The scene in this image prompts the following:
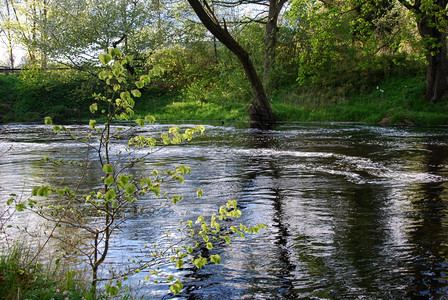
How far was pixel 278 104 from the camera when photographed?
2833 centimetres

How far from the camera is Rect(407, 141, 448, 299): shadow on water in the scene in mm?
4012

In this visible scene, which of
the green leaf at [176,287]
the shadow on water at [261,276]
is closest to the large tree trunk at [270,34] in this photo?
the shadow on water at [261,276]

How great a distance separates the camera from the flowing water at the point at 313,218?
417cm

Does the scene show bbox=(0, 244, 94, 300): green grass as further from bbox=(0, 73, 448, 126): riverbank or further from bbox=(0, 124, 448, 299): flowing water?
bbox=(0, 73, 448, 126): riverbank

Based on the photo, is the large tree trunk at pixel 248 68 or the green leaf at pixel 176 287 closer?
the green leaf at pixel 176 287

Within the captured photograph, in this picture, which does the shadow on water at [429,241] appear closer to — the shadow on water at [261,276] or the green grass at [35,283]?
the shadow on water at [261,276]

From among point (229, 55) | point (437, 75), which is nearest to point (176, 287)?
point (437, 75)

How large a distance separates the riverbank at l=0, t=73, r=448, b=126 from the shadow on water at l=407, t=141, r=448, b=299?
49.4 ft

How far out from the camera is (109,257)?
15.8 feet

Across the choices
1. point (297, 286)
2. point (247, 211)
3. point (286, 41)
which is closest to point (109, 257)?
point (297, 286)

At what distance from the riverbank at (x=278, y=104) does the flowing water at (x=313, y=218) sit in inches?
403

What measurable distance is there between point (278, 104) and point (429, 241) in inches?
927

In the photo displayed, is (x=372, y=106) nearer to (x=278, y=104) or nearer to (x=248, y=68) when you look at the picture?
(x=278, y=104)

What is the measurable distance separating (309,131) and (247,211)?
44.5ft
